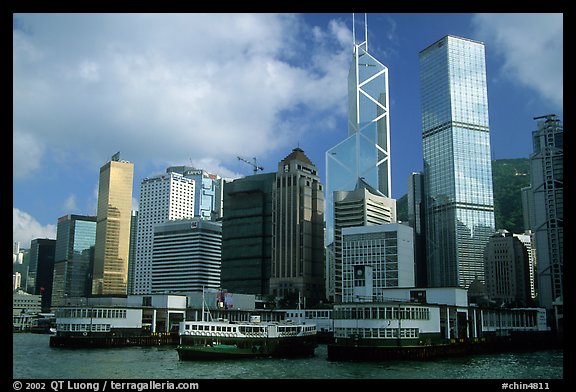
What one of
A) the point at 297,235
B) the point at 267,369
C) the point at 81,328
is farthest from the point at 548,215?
the point at 267,369

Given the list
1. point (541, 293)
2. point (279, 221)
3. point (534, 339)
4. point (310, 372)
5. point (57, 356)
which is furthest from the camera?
point (279, 221)

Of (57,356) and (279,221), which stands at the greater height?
(279,221)

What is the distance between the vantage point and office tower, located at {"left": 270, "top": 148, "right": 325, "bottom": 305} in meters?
181

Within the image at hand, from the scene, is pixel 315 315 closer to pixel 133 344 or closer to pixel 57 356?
pixel 133 344

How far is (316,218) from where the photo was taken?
624ft

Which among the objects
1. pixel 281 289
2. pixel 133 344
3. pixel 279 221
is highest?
pixel 279 221

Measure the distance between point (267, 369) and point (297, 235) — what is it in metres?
128

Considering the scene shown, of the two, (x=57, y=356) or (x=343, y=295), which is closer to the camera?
(x=57, y=356)

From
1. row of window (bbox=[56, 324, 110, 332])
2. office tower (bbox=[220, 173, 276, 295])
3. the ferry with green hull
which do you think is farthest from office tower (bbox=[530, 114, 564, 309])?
row of window (bbox=[56, 324, 110, 332])

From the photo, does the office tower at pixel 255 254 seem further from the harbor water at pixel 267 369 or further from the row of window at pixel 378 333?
the row of window at pixel 378 333

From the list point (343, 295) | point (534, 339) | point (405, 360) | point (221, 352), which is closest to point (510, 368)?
point (405, 360)

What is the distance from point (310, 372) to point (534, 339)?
213 feet

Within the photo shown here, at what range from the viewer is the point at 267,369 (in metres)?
55.8

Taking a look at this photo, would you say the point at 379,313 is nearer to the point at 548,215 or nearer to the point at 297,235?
the point at 297,235
